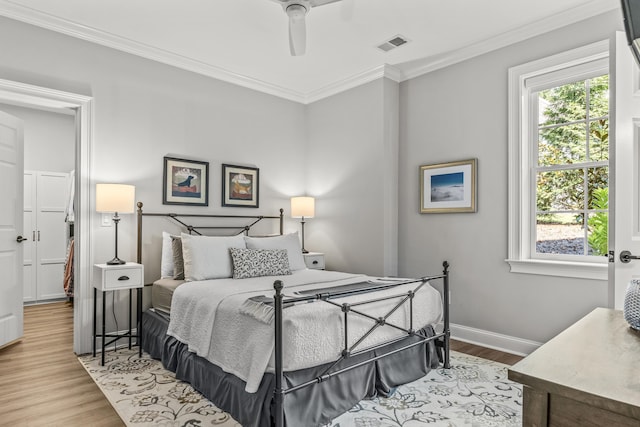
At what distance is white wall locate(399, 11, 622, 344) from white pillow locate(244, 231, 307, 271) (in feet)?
4.16

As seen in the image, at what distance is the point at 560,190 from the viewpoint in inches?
136

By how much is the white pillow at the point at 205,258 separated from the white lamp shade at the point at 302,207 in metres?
1.38

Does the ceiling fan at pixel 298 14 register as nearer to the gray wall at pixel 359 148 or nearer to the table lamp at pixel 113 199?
the gray wall at pixel 359 148

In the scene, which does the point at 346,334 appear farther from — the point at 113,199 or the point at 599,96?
the point at 599,96

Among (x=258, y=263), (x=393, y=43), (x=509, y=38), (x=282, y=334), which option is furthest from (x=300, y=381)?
(x=509, y=38)

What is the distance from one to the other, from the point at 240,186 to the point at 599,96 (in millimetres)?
3726

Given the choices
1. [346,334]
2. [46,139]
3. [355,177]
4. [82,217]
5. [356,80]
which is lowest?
[346,334]

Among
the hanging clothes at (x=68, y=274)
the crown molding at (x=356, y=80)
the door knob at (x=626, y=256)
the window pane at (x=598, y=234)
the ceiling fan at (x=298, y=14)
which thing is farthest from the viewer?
the hanging clothes at (x=68, y=274)

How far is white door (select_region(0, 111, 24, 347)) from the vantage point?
3533mm

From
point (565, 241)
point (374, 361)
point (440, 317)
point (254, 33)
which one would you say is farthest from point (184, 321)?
point (565, 241)

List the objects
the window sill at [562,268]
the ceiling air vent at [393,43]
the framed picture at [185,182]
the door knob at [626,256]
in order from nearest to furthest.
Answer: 1. the door knob at [626,256]
2. the window sill at [562,268]
3. the ceiling air vent at [393,43]
4. the framed picture at [185,182]

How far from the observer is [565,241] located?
3391 mm

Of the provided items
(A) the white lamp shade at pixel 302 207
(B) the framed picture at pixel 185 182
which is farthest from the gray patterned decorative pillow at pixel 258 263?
(A) the white lamp shade at pixel 302 207

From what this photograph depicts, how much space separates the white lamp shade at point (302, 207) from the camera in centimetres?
491
